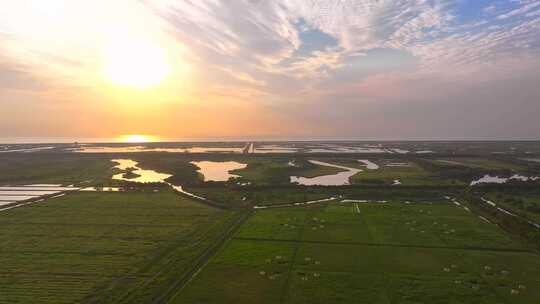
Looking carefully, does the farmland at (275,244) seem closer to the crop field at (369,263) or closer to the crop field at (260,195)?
the crop field at (369,263)

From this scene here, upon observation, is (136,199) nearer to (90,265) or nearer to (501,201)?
(90,265)

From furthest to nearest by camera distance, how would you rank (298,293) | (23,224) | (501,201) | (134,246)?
(501,201), (23,224), (134,246), (298,293)

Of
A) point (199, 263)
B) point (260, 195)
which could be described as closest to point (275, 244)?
point (199, 263)

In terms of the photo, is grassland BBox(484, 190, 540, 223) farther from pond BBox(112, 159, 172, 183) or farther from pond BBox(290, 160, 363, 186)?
pond BBox(112, 159, 172, 183)

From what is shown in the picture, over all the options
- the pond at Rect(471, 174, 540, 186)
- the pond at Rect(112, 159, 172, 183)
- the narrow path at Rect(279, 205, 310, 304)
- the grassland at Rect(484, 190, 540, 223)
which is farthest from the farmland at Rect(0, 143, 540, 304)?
the pond at Rect(112, 159, 172, 183)

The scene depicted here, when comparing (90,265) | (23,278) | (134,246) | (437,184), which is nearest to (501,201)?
(437,184)

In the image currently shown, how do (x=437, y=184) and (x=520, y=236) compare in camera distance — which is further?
(x=437, y=184)
